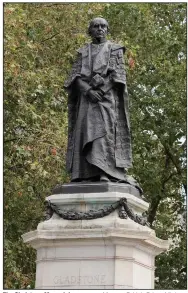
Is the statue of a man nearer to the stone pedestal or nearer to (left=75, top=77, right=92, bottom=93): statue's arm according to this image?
(left=75, top=77, right=92, bottom=93): statue's arm

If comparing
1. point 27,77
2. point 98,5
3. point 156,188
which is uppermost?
point 98,5

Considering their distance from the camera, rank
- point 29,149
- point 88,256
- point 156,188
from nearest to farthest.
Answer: point 88,256
point 29,149
point 156,188

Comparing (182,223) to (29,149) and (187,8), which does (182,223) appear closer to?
(187,8)

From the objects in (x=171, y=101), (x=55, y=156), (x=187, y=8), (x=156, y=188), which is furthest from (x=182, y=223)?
(x=55, y=156)

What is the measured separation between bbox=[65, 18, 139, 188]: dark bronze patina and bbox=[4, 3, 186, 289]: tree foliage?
680 centimetres

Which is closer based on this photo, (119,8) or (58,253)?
(58,253)

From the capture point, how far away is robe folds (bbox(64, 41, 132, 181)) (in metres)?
13.9

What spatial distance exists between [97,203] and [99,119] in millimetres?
1260

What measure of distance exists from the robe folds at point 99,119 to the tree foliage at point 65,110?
6.79 metres

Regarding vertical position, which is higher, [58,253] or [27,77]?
[27,77]

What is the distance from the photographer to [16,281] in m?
21.4

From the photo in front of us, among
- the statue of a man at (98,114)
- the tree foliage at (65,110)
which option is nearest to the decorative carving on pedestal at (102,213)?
the statue of a man at (98,114)

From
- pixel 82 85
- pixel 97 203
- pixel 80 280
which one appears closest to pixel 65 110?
pixel 82 85

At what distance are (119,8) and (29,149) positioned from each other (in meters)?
8.99
